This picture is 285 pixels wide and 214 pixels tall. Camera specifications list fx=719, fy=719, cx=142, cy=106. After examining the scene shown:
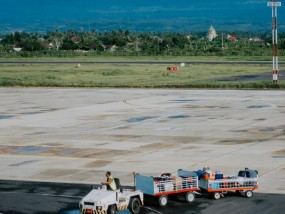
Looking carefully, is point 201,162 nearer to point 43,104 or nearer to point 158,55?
point 43,104

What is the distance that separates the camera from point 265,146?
46875mm

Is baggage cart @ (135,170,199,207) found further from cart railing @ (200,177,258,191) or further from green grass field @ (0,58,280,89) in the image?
green grass field @ (0,58,280,89)

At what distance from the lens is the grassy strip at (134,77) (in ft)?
313

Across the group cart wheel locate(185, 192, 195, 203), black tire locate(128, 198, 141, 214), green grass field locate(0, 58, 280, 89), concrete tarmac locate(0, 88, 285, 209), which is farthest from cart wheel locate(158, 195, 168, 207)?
green grass field locate(0, 58, 280, 89)

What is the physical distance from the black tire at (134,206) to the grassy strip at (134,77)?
61.6 m

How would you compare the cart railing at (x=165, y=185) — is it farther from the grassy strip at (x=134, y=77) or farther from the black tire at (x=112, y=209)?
the grassy strip at (x=134, y=77)

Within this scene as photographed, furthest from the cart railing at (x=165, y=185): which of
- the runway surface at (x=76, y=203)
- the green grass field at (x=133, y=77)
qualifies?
the green grass field at (x=133, y=77)

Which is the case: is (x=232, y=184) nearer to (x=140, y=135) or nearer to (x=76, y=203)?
(x=76, y=203)

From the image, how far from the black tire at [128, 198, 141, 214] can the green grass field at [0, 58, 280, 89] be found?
6197 centimetres

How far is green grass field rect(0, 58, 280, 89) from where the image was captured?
9638 centimetres

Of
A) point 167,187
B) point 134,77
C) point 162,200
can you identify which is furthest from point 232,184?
point 134,77

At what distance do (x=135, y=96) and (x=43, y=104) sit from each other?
12058 mm

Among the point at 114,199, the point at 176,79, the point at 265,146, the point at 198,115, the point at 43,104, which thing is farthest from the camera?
the point at 176,79

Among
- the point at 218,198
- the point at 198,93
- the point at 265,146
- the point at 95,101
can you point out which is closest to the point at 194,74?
the point at 198,93
